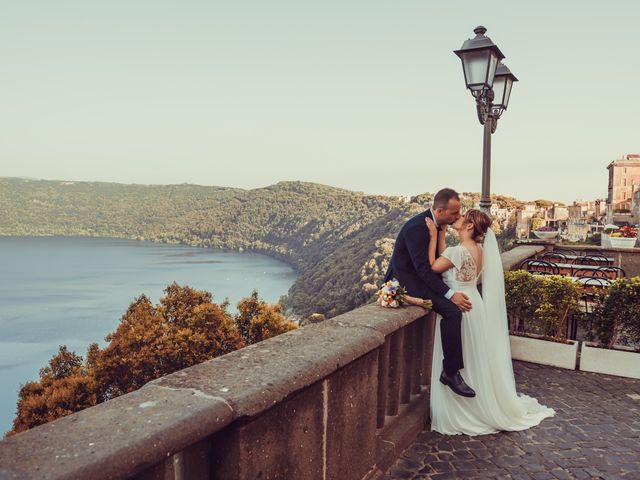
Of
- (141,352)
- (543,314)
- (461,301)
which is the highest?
(461,301)

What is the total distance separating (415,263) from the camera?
12.9ft

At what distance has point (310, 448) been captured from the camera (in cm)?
239

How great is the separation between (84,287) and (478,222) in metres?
142

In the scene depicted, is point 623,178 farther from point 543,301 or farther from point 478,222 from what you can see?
point 478,222

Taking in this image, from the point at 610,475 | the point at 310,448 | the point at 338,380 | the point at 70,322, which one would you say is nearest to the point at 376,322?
the point at 338,380

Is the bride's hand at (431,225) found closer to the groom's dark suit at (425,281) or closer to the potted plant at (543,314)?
the groom's dark suit at (425,281)

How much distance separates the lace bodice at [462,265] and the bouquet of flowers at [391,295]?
0.58 metres

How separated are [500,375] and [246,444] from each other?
9.53 ft

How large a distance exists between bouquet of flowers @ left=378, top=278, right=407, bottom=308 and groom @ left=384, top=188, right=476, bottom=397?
0.21 meters

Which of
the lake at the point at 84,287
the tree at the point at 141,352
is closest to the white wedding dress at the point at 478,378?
the tree at the point at 141,352

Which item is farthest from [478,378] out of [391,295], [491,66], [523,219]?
[523,219]

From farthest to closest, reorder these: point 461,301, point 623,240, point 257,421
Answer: point 623,240 → point 461,301 → point 257,421

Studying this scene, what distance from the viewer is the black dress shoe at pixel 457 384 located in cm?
396

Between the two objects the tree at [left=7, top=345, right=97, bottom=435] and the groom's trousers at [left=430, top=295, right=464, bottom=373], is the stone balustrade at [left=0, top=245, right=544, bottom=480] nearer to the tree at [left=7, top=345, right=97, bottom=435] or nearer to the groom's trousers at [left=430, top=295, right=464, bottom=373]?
the groom's trousers at [left=430, top=295, right=464, bottom=373]
